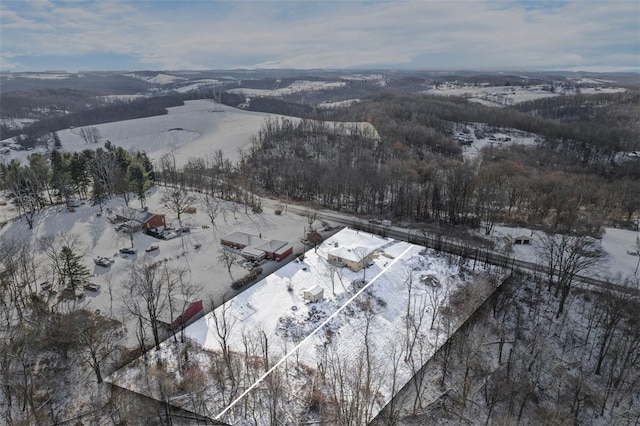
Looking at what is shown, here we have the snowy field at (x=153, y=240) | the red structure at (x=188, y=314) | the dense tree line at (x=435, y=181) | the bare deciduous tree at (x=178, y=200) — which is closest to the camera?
the red structure at (x=188, y=314)

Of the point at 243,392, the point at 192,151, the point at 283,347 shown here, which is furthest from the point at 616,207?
the point at 192,151

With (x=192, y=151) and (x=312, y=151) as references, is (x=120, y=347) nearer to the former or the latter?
(x=312, y=151)

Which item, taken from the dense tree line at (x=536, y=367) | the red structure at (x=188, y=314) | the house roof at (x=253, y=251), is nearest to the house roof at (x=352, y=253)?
the house roof at (x=253, y=251)

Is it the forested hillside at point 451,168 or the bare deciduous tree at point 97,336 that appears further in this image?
the forested hillside at point 451,168

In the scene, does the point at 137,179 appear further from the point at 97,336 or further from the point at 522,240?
the point at 522,240

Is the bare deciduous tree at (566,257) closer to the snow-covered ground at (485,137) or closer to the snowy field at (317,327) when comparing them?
the snowy field at (317,327)

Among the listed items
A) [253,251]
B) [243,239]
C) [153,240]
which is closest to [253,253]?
[253,251]

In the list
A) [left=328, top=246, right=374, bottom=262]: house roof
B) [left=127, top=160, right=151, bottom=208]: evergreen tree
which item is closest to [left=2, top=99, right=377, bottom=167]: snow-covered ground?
[left=127, top=160, right=151, bottom=208]: evergreen tree

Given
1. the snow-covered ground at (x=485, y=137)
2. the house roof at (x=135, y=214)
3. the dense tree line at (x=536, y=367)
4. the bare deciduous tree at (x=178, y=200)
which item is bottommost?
the dense tree line at (x=536, y=367)
